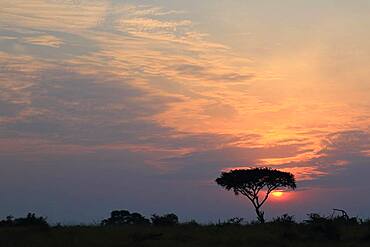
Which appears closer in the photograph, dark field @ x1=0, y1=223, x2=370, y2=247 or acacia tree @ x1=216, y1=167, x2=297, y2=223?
dark field @ x1=0, y1=223, x2=370, y2=247

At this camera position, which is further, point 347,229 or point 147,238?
point 347,229

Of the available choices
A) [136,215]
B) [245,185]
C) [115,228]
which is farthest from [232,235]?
[136,215]

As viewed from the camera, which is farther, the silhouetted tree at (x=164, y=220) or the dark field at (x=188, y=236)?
the silhouetted tree at (x=164, y=220)

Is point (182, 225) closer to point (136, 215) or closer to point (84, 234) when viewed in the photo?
point (84, 234)

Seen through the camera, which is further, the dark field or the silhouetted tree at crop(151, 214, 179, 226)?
the silhouetted tree at crop(151, 214, 179, 226)

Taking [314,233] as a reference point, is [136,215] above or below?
A: above

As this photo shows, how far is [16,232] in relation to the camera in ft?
87.3

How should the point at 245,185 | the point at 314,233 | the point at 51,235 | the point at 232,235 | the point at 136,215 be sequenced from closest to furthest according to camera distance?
the point at 51,235 < the point at 232,235 < the point at 314,233 < the point at 245,185 < the point at 136,215

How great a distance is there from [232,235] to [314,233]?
4869mm

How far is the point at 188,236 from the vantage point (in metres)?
28.7

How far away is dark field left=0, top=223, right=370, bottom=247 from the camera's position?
84.1 feet

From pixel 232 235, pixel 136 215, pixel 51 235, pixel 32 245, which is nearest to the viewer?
pixel 32 245

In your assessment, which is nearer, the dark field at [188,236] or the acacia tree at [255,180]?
the dark field at [188,236]

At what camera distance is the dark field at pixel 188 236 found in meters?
25.6
